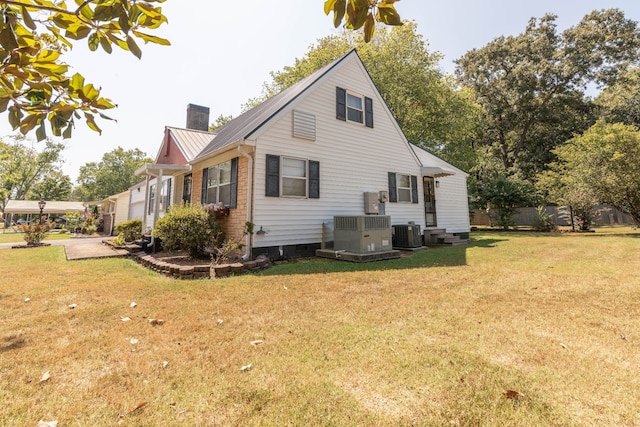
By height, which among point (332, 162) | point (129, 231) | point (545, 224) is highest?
point (332, 162)

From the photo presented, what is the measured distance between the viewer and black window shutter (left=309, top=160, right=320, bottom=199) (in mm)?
8797

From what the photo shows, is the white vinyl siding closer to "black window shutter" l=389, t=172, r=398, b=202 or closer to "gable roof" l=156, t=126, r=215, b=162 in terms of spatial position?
"black window shutter" l=389, t=172, r=398, b=202

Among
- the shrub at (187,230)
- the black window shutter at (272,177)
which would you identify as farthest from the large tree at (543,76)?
the shrub at (187,230)

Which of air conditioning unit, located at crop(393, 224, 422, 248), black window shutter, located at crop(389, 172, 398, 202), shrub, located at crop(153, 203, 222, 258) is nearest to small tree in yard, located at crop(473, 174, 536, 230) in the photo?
black window shutter, located at crop(389, 172, 398, 202)

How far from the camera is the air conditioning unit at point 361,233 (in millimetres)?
7910

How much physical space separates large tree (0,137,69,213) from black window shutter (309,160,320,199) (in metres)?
44.2

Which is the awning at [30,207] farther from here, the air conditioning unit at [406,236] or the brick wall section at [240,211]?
the air conditioning unit at [406,236]

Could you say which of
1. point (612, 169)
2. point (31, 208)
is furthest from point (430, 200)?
point (31, 208)

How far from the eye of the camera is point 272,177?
802 cm

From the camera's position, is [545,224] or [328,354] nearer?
[328,354]

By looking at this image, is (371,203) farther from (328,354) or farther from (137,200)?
(137,200)

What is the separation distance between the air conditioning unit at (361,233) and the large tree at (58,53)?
6.67 metres

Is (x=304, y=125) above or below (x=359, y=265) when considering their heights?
above

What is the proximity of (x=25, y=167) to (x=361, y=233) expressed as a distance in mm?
55119
